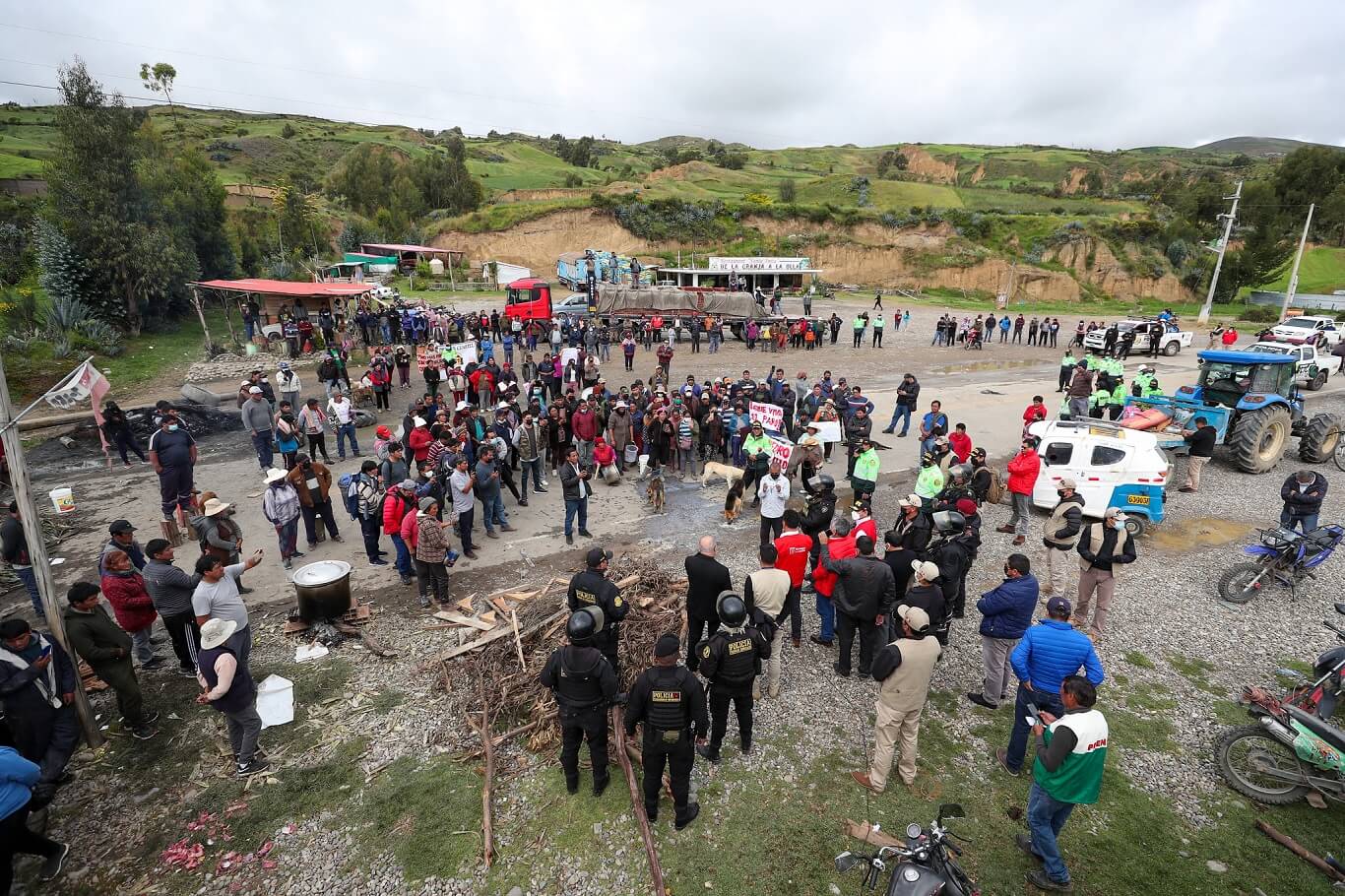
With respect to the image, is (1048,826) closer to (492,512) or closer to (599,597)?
(599,597)

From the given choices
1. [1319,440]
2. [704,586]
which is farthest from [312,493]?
[1319,440]

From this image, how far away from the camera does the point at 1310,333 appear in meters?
25.7

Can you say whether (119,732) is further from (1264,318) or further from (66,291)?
(1264,318)

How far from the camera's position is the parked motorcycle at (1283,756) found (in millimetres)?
4848

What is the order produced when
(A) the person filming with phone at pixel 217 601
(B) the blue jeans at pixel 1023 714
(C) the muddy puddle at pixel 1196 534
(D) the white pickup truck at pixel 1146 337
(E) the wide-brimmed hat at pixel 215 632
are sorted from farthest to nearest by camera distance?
(D) the white pickup truck at pixel 1146 337, (C) the muddy puddle at pixel 1196 534, (A) the person filming with phone at pixel 217 601, (B) the blue jeans at pixel 1023 714, (E) the wide-brimmed hat at pixel 215 632

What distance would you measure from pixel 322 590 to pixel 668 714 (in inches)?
197

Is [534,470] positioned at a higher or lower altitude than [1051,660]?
lower

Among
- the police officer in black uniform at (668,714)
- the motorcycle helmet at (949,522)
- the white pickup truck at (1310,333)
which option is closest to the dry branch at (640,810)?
the police officer in black uniform at (668,714)

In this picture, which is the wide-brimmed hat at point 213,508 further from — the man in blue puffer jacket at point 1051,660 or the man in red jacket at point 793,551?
the man in blue puffer jacket at point 1051,660

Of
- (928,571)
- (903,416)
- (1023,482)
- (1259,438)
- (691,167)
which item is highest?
(691,167)

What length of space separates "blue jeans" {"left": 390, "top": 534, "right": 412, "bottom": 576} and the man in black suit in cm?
462

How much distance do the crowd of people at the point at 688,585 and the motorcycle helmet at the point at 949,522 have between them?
0.04 metres

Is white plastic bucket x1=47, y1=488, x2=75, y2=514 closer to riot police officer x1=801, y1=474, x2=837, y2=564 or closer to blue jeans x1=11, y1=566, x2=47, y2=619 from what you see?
blue jeans x1=11, y1=566, x2=47, y2=619

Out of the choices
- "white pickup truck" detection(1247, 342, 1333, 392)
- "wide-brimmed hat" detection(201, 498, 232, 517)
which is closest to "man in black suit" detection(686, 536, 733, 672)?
"wide-brimmed hat" detection(201, 498, 232, 517)
